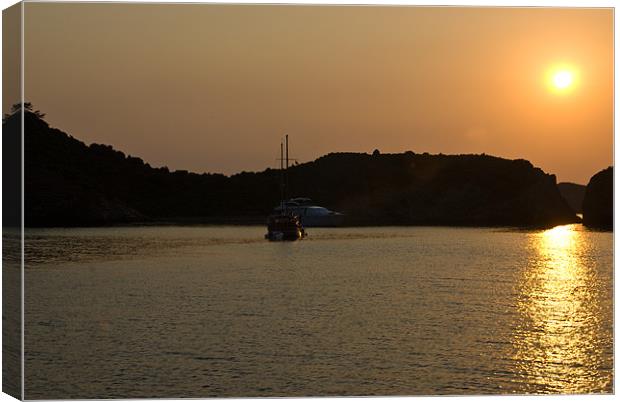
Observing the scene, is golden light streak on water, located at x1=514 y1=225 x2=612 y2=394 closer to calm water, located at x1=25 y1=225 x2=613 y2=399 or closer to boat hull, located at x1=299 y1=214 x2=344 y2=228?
calm water, located at x1=25 y1=225 x2=613 y2=399

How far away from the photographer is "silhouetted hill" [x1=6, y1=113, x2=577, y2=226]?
173ft

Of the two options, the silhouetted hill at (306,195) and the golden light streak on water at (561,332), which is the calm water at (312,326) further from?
the silhouetted hill at (306,195)

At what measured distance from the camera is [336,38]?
1362 centimetres

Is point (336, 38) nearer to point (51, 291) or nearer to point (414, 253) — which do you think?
point (51, 291)

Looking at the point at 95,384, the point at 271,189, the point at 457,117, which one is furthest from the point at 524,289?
the point at 271,189

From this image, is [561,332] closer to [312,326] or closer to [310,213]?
[312,326]

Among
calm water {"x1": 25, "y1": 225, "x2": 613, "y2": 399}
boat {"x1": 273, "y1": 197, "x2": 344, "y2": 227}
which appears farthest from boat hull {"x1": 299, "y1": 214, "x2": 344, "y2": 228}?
calm water {"x1": 25, "y1": 225, "x2": 613, "y2": 399}

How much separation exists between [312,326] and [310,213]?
49.5 metres

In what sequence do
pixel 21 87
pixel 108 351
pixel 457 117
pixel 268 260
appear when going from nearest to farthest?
1. pixel 21 87
2. pixel 108 351
3. pixel 457 117
4. pixel 268 260

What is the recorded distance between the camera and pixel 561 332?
17672mm

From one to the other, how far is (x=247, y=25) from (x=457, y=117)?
5093mm

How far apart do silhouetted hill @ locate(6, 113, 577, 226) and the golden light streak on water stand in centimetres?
1830

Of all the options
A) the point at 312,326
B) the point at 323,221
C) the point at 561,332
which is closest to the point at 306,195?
the point at 323,221

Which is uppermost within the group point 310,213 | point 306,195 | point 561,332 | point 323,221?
point 306,195
